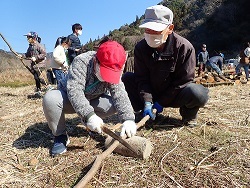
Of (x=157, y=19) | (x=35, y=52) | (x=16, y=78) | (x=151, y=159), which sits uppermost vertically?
(x=157, y=19)

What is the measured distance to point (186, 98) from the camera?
3053mm

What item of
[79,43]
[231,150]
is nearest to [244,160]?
[231,150]

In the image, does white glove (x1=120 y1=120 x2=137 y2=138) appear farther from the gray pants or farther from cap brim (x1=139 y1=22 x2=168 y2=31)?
cap brim (x1=139 y1=22 x2=168 y2=31)

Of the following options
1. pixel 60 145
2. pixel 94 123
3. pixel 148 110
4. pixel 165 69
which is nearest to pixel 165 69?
pixel 165 69

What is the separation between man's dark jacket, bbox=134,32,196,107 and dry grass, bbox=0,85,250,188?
38 centimetres

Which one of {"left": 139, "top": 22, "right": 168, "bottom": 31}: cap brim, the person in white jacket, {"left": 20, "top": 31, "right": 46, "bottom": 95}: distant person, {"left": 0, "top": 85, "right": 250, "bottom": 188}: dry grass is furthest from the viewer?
{"left": 20, "top": 31, "right": 46, "bottom": 95}: distant person

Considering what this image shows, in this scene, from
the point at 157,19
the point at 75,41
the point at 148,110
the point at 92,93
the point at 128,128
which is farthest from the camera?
the point at 75,41

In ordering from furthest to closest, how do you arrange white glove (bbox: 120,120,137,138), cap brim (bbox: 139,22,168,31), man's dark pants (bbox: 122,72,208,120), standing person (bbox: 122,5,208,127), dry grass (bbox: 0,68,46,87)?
dry grass (bbox: 0,68,46,87) → man's dark pants (bbox: 122,72,208,120) → standing person (bbox: 122,5,208,127) → cap brim (bbox: 139,22,168,31) → white glove (bbox: 120,120,137,138)

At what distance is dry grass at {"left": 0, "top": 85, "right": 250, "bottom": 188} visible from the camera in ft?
6.99

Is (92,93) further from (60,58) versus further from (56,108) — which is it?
(60,58)

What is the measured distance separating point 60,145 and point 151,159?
0.84 meters

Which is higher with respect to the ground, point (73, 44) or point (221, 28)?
point (73, 44)

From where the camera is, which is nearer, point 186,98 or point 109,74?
point 109,74

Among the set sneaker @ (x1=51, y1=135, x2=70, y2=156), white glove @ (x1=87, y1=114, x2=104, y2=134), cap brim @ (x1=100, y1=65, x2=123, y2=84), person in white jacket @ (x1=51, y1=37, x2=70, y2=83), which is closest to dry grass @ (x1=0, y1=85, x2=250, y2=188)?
sneaker @ (x1=51, y1=135, x2=70, y2=156)
